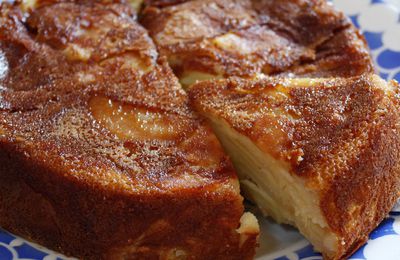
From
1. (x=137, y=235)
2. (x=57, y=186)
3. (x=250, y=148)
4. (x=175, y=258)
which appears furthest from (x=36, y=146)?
(x=250, y=148)

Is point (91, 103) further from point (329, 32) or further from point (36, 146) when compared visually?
point (329, 32)

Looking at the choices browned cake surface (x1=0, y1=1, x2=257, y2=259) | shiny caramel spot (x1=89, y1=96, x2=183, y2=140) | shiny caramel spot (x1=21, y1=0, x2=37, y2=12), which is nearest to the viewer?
browned cake surface (x1=0, y1=1, x2=257, y2=259)

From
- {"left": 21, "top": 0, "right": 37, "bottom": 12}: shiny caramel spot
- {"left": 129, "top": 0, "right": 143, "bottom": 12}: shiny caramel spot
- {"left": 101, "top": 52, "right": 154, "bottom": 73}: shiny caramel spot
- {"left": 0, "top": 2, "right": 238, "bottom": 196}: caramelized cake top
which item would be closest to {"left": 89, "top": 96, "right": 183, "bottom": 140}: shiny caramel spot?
{"left": 0, "top": 2, "right": 238, "bottom": 196}: caramelized cake top

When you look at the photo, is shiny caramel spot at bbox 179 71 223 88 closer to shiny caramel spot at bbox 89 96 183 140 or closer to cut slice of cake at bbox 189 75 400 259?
cut slice of cake at bbox 189 75 400 259

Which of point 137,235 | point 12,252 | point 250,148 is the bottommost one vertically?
point 12,252

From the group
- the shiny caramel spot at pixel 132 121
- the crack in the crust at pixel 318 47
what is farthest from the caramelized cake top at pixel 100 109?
the crack in the crust at pixel 318 47

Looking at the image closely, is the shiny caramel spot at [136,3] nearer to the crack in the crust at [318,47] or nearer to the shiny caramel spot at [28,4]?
the shiny caramel spot at [28,4]

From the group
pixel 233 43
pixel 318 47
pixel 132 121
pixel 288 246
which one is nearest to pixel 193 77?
pixel 233 43
